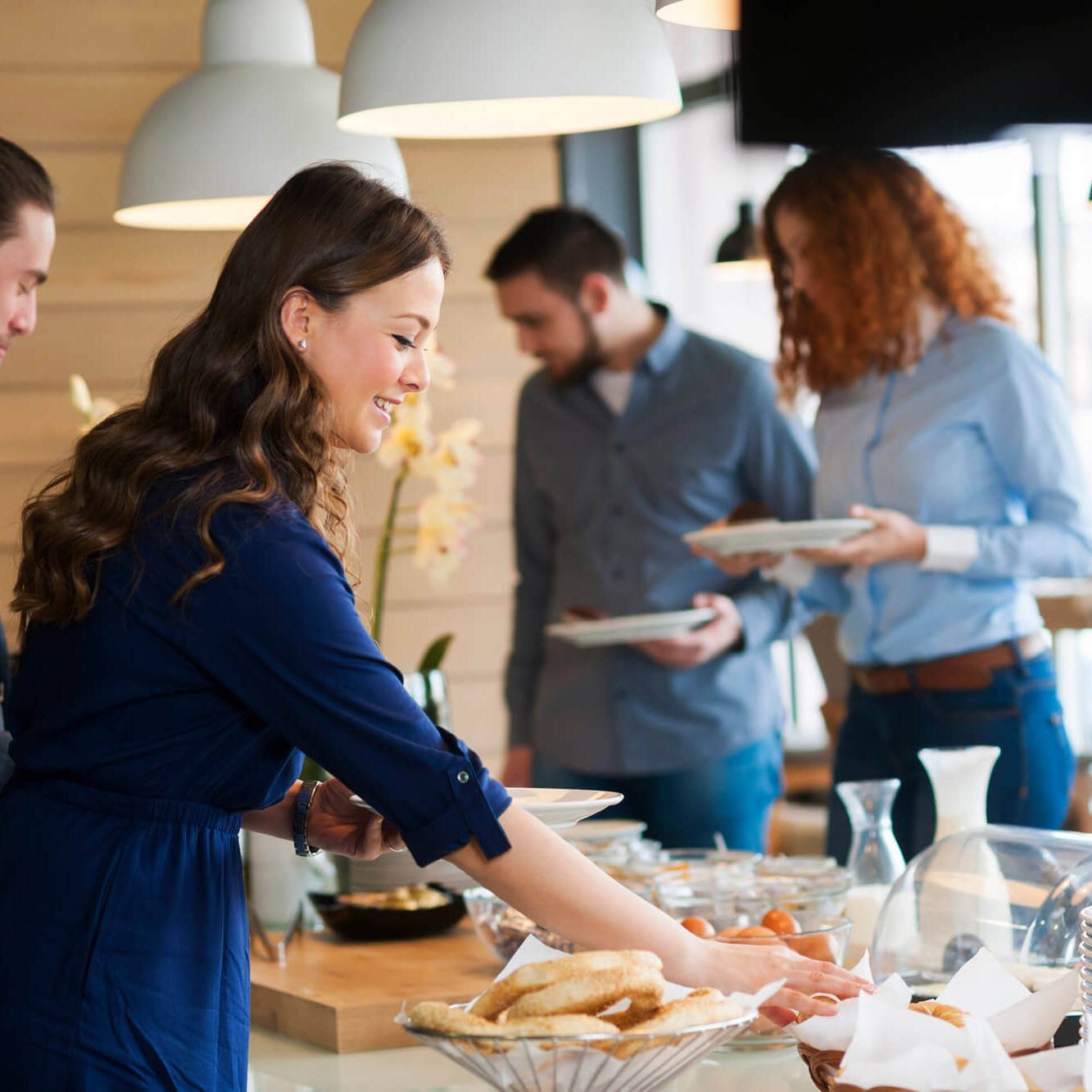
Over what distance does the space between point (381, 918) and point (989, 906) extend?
32.4 inches

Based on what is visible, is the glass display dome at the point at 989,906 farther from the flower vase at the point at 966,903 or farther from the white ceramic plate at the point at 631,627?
the white ceramic plate at the point at 631,627

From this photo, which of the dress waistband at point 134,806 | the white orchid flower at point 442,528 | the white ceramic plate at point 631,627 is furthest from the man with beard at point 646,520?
the dress waistband at point 134,806

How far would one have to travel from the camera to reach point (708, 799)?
2883 millimetres

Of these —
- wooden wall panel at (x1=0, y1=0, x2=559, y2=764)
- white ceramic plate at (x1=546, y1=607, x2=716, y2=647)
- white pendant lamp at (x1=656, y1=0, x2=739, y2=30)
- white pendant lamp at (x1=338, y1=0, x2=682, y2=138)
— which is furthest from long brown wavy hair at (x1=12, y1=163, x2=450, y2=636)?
wooden wall panel at (x1=0, y1=0, x2=559, y2=764)

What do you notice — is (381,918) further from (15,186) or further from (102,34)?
(102,34)

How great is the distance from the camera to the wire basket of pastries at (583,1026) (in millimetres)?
973

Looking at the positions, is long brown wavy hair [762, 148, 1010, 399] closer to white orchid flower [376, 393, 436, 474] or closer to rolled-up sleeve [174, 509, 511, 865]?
white orchid flower [376, 393, 436, 474]

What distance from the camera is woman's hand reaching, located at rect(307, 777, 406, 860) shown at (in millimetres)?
1483

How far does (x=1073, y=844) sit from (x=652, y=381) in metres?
1.68

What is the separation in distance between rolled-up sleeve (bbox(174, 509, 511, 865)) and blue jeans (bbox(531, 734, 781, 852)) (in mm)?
1727

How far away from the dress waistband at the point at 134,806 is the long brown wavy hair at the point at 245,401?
14 centimetres

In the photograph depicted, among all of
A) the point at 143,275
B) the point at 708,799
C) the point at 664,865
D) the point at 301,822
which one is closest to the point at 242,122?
the point at 301,822

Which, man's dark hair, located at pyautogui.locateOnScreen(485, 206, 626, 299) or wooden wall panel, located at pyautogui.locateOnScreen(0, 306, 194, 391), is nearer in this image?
man's dark hair, located at pyautogui.locateOnScreen(485, 206, 626, 299)

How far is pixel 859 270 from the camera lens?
2.48m
